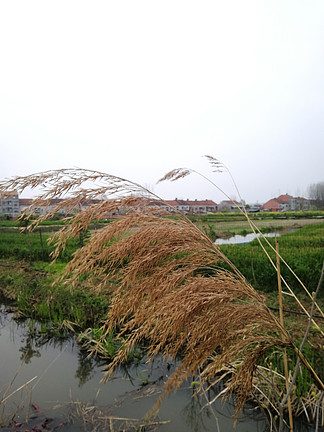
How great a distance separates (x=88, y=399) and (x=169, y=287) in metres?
2.66

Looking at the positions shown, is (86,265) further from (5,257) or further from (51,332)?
(5,257)

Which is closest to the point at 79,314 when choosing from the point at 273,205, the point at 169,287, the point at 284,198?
the point at 169,287

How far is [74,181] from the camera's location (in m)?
1.42

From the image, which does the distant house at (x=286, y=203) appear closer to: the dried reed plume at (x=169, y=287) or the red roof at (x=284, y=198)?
the red roof at (x=284, y=198)

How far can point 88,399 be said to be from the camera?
3.15 m

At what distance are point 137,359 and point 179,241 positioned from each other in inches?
123

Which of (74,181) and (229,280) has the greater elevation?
(74,181)

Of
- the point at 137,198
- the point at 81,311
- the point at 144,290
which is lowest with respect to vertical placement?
the point at 81,311

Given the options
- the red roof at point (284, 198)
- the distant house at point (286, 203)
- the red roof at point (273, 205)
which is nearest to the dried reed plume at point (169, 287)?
the distant house at point (286, 203)

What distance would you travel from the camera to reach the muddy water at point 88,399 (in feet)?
8.79

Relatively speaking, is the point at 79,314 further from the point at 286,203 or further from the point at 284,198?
the point at 284,198

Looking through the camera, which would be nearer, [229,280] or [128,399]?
[229,280]

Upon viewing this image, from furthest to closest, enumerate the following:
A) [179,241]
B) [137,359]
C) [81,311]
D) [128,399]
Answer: [81,311]
[137,359]
[128,399]
[179,241]

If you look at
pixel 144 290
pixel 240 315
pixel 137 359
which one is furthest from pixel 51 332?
pixel 240 315
